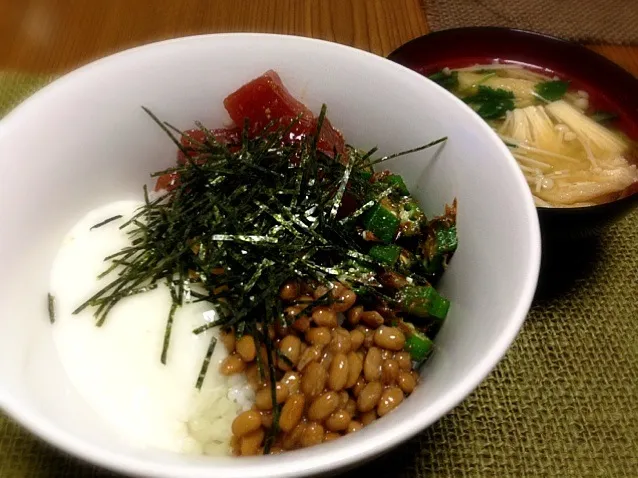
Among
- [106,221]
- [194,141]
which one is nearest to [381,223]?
[194,141]

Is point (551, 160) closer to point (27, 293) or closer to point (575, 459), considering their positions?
point (575, 459)

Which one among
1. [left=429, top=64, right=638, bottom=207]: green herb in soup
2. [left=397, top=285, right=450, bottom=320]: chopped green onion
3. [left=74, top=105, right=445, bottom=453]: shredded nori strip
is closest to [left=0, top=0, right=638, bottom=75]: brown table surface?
[left=429, top=64, right=638, bottom=207]: green herb in soup

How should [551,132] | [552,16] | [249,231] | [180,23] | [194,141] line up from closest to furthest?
[249,231]
[194,141]
[551,132]
[180,23]
[552,16]

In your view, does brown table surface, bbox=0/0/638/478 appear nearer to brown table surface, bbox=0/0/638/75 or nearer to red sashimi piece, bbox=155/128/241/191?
brown table surface, bbox=0/0/638/75

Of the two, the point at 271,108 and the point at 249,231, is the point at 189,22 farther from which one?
the point at 249,231

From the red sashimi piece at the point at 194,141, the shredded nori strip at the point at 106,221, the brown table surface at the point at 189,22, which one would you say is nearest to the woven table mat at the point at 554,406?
the shredded nori strip at the point at 106,221

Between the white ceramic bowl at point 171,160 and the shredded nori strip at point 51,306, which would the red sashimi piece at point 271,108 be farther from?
the shredded nori strip at point 51,306

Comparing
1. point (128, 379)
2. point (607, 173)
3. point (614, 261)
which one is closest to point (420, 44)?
point (607, 173)
